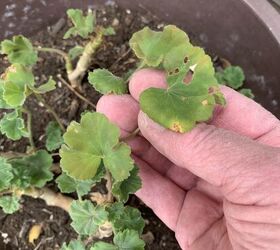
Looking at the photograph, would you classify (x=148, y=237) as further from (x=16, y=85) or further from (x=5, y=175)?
(x=16, y=85)

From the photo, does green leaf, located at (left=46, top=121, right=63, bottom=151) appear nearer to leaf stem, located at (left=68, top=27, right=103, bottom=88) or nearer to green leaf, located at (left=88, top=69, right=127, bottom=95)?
leaf stem, located at (left=68, top=27, right=103, bottom=88)

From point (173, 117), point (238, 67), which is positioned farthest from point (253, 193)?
point (238, 67)

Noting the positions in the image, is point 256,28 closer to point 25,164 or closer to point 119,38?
point 119,38

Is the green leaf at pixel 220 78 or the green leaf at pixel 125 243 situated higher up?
the green leaf at pixel 220 78

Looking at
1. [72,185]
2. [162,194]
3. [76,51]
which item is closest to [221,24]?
[76,51]

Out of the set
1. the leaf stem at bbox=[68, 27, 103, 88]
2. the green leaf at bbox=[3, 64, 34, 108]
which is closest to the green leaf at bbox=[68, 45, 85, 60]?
the leaf stem at bbox=[68, 27, 103, 88]

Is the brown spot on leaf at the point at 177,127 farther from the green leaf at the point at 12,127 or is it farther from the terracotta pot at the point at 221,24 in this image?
the terracotta pot at the point at 221,24

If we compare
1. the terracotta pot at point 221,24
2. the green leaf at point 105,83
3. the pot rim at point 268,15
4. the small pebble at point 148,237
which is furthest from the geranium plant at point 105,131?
the pot rim at point 268,15
